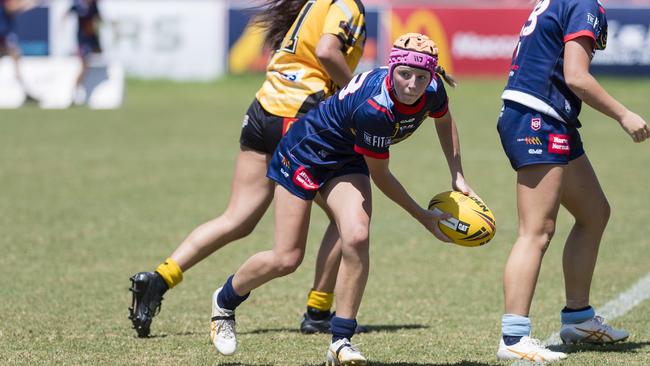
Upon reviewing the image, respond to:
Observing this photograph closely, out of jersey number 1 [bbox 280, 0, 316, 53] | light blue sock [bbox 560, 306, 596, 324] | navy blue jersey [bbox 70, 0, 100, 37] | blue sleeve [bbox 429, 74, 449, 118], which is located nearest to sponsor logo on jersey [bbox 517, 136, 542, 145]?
blue sleeve [bbox 429, 74, 449, 118]

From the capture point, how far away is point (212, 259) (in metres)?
8.95

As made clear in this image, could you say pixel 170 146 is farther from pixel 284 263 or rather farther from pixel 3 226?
pixel 284 263

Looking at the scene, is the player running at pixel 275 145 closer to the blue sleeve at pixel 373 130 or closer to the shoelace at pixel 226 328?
the shoelace at pixel 226 328

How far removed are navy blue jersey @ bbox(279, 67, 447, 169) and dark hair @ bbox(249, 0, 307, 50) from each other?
1215mm

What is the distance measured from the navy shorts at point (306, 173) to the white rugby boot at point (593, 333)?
1442 millimetres

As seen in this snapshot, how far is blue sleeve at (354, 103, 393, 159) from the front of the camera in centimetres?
516

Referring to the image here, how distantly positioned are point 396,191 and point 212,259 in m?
3.83

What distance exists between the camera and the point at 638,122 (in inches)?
209

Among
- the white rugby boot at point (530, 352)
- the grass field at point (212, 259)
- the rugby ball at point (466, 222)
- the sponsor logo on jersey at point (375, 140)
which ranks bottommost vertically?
the grass field at point (212, 259)

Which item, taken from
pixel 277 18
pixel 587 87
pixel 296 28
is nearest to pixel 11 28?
pixel 277 18

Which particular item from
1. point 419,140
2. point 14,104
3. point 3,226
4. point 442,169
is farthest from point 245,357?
point 14,104

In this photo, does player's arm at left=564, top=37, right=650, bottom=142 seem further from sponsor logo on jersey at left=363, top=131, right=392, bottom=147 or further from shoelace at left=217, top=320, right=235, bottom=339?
shoelace at left=217, top=320, right=235, bottom=339

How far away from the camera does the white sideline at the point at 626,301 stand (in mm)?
6820

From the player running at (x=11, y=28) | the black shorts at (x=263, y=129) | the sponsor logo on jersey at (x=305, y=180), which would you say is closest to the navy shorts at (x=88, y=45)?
the player running at (x=11, y=28)
